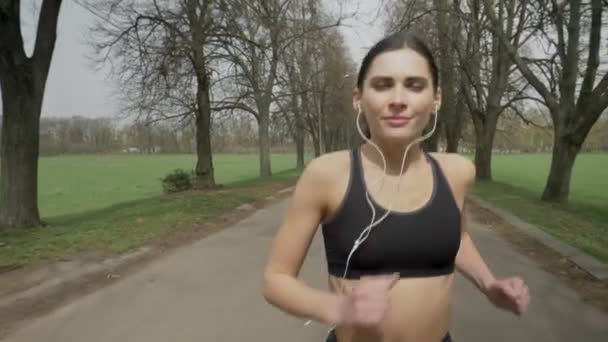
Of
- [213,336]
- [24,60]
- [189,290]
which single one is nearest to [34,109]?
[24,60]

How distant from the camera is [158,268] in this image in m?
6.33

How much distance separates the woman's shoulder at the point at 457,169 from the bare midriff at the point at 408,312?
1.13 feet

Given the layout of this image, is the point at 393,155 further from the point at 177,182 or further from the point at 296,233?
the point at 177,182

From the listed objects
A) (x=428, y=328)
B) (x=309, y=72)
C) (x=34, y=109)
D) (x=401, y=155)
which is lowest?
(x=428, y=328)

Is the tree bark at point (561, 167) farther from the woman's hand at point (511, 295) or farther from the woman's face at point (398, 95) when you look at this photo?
the woman's face at point (398, 95)

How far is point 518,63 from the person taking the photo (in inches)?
528

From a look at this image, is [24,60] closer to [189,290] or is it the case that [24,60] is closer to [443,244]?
[189,290]

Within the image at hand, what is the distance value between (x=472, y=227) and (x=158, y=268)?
249 inches

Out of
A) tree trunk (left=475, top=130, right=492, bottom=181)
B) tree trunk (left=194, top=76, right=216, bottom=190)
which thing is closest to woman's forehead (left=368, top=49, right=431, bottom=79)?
tree trunk (left=194, top=76, right=216, bottom=190)

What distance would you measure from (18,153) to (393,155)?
30.8ft

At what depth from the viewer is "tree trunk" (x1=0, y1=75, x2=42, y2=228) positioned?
8.84m

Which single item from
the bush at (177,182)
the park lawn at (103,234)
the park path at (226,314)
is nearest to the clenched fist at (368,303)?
the park path at (226,314)

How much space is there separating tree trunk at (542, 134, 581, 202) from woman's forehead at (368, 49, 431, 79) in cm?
1352

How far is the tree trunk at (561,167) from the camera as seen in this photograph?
13.2 m
